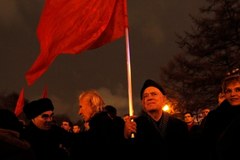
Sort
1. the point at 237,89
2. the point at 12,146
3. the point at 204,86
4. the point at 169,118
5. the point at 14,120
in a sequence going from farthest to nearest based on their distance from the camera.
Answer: the point at 204,86 < the point at 169,118 < the point at 237,89 < the point at 14,120 < the point at 12,146

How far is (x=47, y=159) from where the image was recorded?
6016 mm

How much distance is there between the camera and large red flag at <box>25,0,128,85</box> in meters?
6.07

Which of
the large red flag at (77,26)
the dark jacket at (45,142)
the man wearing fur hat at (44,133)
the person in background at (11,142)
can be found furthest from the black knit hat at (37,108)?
the person in background at (11,142)

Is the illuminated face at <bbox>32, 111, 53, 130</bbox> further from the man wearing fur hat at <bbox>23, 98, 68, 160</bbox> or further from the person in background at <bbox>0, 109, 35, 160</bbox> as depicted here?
the person in background at <bbox>0, 109, 35, 160</bbox>

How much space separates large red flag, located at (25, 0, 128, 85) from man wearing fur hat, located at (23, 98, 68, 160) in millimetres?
447

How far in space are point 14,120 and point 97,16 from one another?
7.92 feet

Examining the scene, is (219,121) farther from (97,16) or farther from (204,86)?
(204,86)

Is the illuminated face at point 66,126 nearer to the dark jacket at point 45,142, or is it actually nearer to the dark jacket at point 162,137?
the dark jacket at point 45,142

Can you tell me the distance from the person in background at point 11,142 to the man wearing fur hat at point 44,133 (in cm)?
175

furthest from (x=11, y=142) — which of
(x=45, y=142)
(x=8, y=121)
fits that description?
(x=45, y=142)

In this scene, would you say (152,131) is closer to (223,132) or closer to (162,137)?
(162,137)

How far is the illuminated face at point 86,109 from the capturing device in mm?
5715

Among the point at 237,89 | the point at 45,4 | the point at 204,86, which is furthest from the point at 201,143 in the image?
the point at 204,86

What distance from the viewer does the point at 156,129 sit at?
5297 mm
